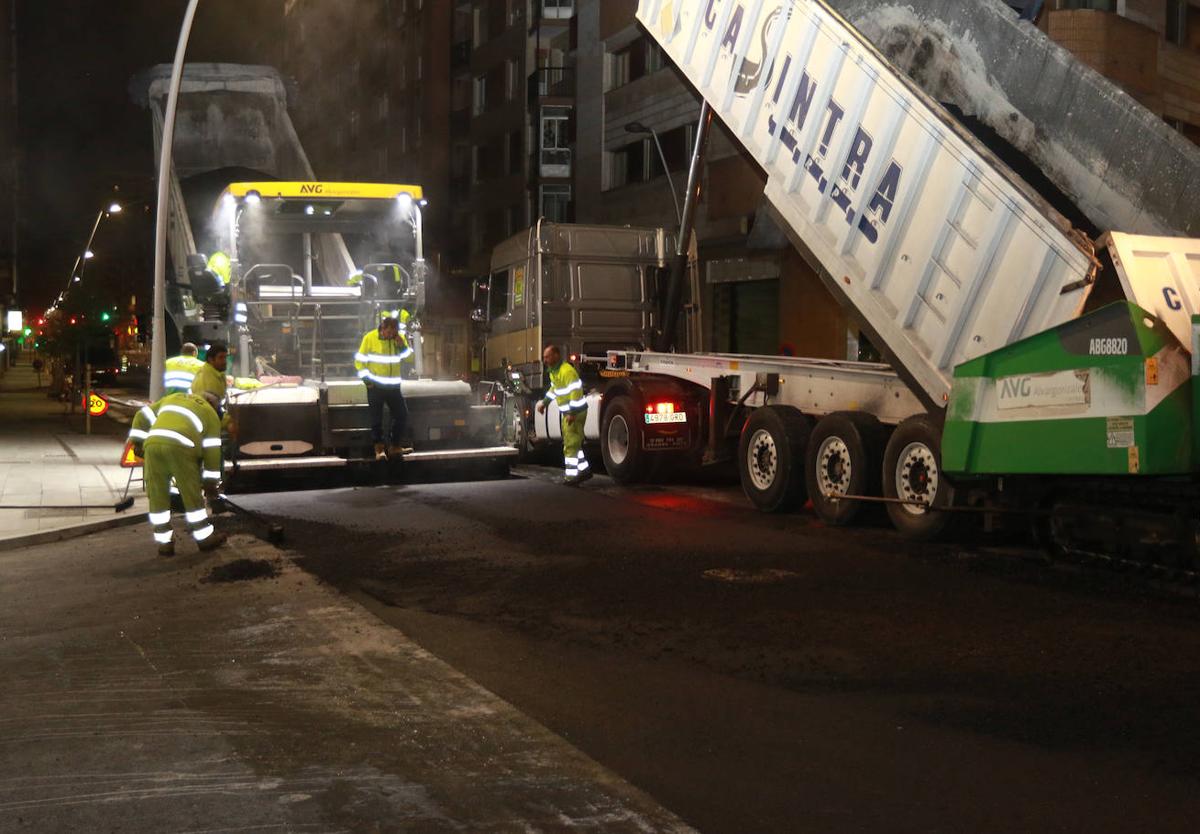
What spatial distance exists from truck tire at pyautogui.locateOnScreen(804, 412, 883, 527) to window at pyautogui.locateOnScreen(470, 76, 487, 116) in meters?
42.1

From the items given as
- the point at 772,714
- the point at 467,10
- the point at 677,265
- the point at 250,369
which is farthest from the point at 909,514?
the point at 467,10

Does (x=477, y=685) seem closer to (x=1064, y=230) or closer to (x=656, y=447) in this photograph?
(x=1064, y=230)

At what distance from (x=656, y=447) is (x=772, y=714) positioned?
9290mm

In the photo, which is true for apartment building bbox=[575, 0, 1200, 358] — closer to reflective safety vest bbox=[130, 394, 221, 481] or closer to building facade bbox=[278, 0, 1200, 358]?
building facade bbox=[278, 0, 1200, 358]

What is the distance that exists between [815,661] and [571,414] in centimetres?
913

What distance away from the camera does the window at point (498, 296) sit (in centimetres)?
1856

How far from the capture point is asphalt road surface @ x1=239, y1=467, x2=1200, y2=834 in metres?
4.71

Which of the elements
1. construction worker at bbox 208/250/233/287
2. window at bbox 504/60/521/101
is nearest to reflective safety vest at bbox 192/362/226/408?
construction worker at bbox 208/250/233/287

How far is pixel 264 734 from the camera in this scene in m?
5.42

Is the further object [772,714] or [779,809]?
[772,714]

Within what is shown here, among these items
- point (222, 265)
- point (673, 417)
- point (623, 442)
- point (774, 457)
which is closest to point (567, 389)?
point (623, 442)

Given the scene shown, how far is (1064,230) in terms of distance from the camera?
9.16 m

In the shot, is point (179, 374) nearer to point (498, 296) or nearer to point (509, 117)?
point (498, 296)

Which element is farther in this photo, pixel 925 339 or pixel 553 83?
pixel 553 83
